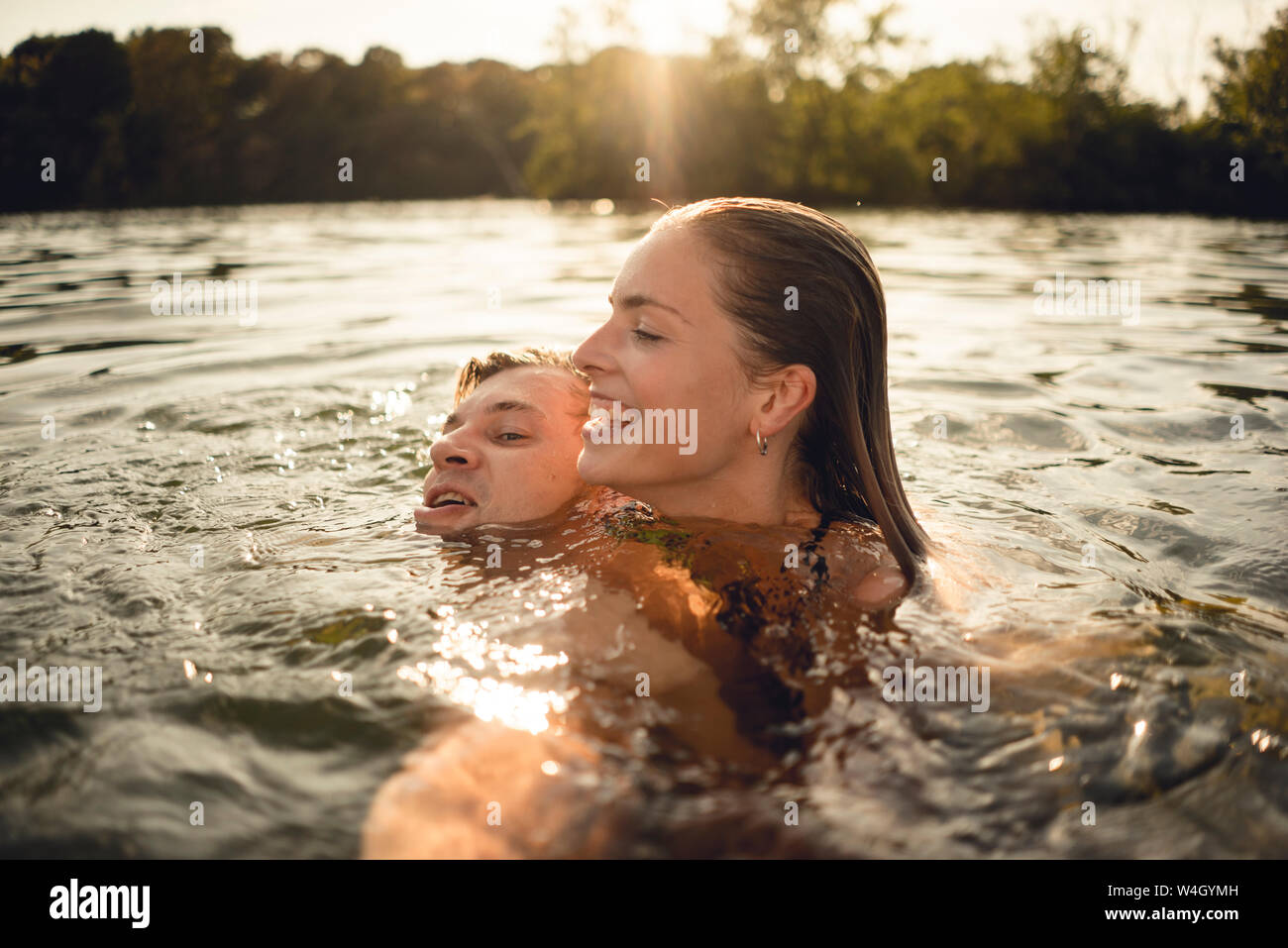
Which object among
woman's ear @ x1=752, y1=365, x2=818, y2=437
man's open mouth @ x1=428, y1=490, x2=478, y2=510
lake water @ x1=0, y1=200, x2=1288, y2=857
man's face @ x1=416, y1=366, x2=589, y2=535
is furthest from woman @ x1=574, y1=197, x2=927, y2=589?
man's open mouth @ x1=428, y1=490, x2=478, y2=510

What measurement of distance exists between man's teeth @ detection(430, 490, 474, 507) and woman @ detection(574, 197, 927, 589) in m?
0.71

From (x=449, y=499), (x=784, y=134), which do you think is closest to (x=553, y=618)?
(x=449, y=499)

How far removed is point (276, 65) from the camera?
1152 inches

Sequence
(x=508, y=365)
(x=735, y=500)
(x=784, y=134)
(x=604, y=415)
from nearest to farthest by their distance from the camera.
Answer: (x=604, y=415), (x=735, y=500), (x=508, y=365), (x=784, y=134)

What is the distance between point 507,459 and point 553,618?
868 millimetres

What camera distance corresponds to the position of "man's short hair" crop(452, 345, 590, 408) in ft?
11.2

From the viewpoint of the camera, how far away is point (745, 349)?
2561 millimetres

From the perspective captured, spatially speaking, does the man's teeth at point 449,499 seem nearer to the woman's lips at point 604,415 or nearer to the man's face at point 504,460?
the man's face at point 504,460

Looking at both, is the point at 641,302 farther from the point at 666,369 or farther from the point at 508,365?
the point at 508,365

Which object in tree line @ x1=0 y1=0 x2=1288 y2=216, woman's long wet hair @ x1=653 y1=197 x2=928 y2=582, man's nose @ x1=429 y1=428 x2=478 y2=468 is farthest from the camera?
tree line @ x1=0 y1=0 x2=1288 y2=216

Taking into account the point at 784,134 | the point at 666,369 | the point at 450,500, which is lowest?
the point at 450,500

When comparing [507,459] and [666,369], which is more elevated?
[666,369]

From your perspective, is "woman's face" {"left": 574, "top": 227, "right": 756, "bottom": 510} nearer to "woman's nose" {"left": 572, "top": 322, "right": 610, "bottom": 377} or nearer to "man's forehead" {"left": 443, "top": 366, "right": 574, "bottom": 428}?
"woman's nose" {"left": 572, "top": 322, "right": 610, "bottom": 377}
